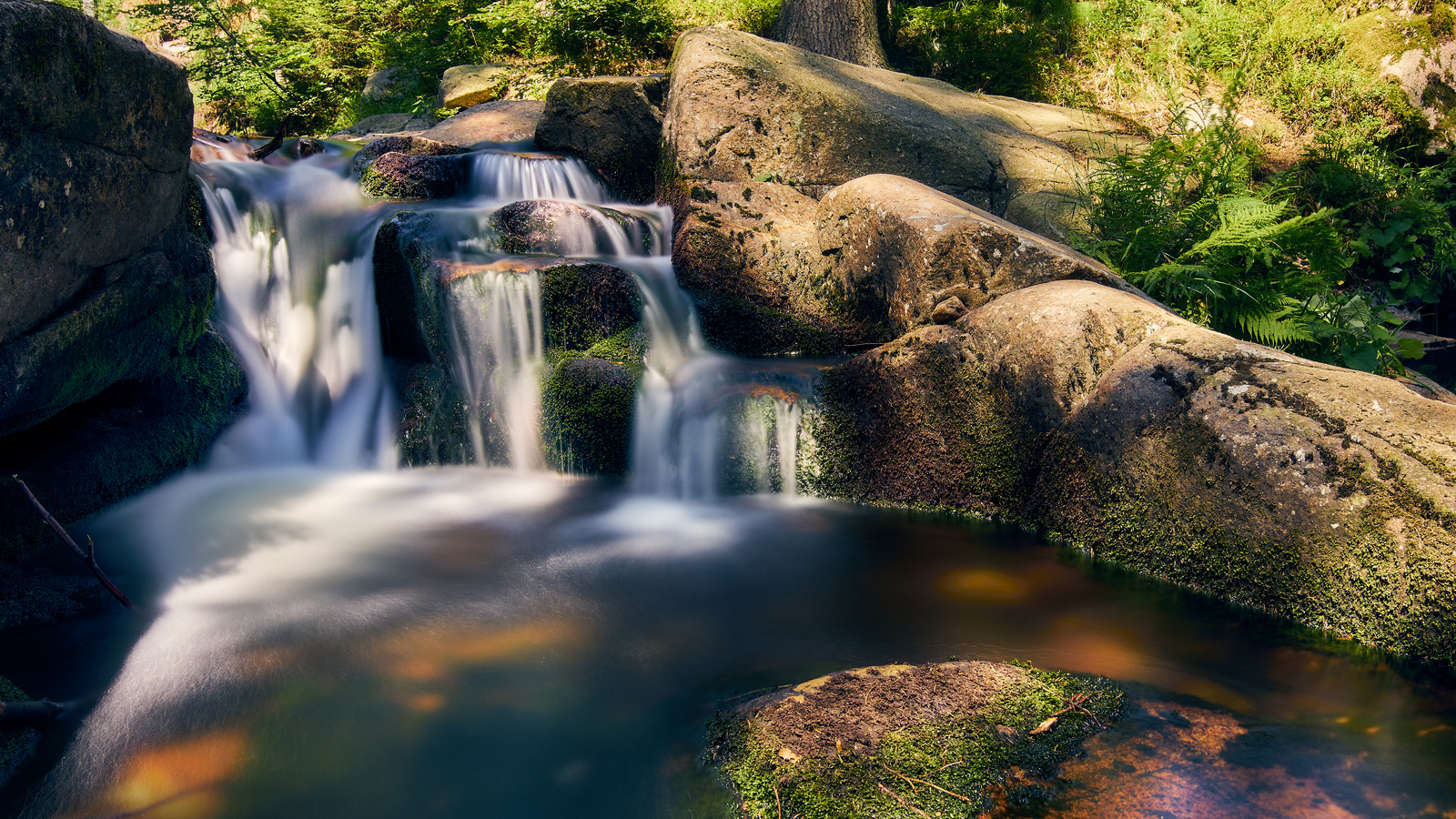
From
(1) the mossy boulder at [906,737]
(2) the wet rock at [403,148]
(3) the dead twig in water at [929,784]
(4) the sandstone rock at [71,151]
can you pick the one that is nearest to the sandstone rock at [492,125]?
(2) the wet rock at [403,148]

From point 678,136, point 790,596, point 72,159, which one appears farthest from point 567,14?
point 790,596

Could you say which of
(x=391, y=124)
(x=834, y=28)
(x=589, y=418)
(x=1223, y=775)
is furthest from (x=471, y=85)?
(x=1223, y=775)

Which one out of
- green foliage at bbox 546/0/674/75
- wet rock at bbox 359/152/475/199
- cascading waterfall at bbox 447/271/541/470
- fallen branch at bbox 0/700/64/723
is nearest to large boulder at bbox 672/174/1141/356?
cascading waterfall at bbox 447/271/541/470

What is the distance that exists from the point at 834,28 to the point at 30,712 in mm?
10503

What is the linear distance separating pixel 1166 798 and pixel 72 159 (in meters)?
4.89

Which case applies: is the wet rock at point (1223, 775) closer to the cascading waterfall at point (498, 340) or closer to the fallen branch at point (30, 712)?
the fallen branch at point (30, 712)

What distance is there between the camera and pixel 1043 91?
1060 cm

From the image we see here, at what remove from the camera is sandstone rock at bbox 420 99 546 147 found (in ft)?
28.9

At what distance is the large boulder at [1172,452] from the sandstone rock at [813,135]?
103 inches

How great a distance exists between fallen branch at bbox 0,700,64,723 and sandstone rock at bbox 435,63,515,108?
10.5m

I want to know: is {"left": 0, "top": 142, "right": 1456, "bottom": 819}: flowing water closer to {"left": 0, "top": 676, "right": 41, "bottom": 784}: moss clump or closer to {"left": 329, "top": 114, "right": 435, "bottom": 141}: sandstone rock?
{"left": 0, "top": 676, "right": 41, "bottom": 784}: moss clump

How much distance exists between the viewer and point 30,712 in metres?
2.51

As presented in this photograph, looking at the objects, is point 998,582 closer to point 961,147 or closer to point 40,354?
point 40,354

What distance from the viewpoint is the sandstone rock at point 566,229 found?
20.2ft
